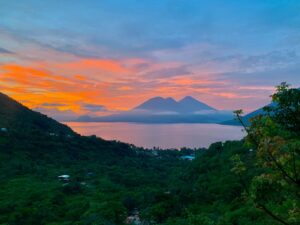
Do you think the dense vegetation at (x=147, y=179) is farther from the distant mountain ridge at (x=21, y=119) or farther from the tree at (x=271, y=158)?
the distant mountain ridge at (x=21, y=119)

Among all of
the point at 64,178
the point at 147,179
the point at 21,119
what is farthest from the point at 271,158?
the point at 21,119

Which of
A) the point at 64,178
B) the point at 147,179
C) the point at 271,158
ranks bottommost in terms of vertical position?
the point at 147,179

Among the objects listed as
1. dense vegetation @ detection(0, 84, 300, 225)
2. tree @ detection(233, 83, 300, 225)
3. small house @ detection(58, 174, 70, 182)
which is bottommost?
small house @ detection(58, 174, 70, 182)

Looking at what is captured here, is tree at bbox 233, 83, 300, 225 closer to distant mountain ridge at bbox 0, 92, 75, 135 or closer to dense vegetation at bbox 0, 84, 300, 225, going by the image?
dense vegetation at bbox 0, 84, 300, 225

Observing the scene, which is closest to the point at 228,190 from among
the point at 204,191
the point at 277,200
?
the point at 204,191

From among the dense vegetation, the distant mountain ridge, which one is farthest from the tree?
the distant mountain ridge

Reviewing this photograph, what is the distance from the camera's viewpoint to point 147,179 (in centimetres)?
4938

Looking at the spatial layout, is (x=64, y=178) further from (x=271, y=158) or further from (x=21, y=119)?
(x=271, y=158)

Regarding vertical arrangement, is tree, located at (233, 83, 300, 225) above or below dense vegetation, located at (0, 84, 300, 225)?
above

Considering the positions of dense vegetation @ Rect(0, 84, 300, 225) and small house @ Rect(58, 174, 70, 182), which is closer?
dense vegetation @ Rect(0, 84, 300, 225)

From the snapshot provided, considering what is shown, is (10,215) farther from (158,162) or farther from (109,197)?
(158,162)

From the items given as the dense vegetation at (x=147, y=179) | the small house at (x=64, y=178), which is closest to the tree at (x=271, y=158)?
the dense vegetation at (x=147, y=179)

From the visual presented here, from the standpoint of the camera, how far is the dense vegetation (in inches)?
170

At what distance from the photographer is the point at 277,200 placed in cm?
1600
